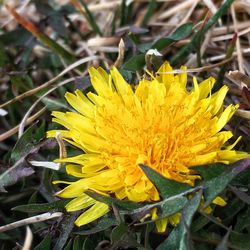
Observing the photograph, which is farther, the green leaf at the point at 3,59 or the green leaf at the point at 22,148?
the green leaf at the point at 3,59

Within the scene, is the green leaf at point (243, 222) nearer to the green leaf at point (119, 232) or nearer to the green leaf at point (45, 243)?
the green leaf at point (119, 232)

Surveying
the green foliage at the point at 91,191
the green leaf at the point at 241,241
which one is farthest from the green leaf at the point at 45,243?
the green leaf at the point at 241,241

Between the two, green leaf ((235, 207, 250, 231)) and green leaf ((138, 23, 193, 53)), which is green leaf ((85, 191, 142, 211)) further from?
green leaf ((138, 23, 193, 53))

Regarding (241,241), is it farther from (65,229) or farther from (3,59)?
(3,59)

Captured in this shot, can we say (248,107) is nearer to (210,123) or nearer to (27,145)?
(210,123)

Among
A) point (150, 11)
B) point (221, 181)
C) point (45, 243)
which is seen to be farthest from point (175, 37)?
point (45, 243)

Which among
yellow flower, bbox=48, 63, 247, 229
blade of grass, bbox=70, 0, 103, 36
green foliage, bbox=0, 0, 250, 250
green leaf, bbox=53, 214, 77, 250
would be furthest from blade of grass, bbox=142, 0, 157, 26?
green leaf, bbox=53, 214, 77, 250
